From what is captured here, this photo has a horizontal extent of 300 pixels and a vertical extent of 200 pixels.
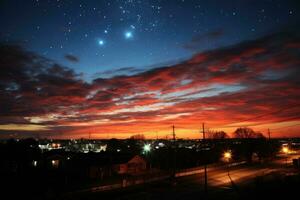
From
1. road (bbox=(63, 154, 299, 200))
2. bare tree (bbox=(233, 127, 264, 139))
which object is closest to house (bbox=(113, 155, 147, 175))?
road (bbox=(63, 154, 299, 200))

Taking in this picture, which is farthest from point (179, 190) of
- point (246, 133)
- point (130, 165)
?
point (246, 133)

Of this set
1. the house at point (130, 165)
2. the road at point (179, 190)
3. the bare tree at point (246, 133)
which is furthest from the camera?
the bare tree at point (246, 133)

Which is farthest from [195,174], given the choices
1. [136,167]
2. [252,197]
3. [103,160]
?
[252,197]

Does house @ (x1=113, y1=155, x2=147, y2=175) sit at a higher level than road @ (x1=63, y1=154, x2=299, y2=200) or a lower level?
higher

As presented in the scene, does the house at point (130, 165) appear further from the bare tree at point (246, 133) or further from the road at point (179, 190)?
the bare tree at point (246, 133)

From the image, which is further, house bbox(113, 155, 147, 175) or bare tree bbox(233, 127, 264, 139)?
bare tree bbox(233, 127, 264, 139)

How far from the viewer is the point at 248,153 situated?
77.2 m

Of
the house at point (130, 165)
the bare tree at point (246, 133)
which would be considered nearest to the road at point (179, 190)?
the house at point (130, 165)

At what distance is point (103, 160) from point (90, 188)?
15188 millimetres

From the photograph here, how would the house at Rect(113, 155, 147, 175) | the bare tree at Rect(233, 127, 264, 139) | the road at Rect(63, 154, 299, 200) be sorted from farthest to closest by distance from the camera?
the bare tree at Rect(233, 127, 264, 139), the house at Rect(113, 155, 147, 175), the road at Rect(63, 154, 299, 200)

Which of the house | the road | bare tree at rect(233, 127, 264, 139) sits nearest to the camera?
the road

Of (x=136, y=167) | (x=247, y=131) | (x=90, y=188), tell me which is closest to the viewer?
(x=90, y=188)

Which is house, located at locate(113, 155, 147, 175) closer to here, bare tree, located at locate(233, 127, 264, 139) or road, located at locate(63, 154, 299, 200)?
road, located at locate(63, 154, 299, 200)

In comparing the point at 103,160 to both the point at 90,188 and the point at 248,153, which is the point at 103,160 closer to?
the point at 90,188
